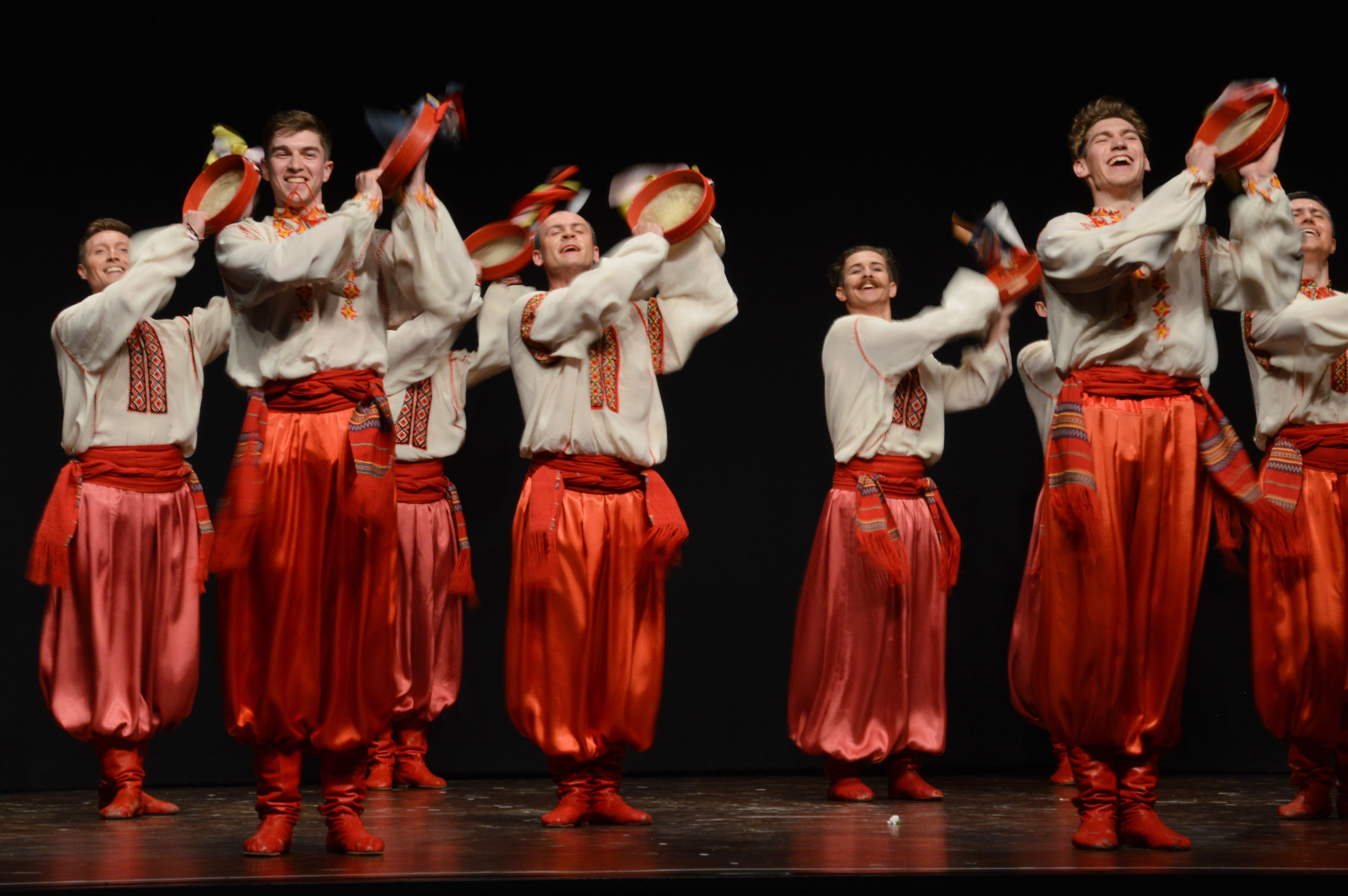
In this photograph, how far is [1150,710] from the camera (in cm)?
301

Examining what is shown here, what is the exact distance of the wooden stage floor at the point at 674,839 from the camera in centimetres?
279

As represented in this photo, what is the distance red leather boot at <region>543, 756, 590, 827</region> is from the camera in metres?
3.70

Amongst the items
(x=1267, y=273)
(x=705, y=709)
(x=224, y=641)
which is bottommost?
(x=705, y=709)

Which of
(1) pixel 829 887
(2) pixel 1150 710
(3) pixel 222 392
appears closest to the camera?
(1) pixel 829 887

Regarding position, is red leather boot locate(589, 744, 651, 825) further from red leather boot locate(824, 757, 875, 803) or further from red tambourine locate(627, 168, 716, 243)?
red tambourine locate(627, 168, 716, 243)

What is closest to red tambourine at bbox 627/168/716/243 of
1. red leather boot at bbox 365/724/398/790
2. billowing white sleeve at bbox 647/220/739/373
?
billowing white sleeve at bbox 647/220/739/373

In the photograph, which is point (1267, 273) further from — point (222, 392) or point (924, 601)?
point (222, 392)

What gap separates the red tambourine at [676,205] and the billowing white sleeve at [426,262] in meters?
0.86

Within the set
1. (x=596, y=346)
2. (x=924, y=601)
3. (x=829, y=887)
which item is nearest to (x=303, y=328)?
(x=596, y=346)

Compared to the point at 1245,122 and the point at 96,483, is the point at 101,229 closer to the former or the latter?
the point at 96,483

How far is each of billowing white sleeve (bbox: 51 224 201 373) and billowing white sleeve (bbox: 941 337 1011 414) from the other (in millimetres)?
2261

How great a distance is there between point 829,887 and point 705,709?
2.68 meters

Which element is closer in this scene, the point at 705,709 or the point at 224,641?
the point at 224,641

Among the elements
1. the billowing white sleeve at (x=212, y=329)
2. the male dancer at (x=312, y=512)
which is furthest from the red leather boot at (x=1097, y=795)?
the billowing white sleeve at (x=212, y=329)
